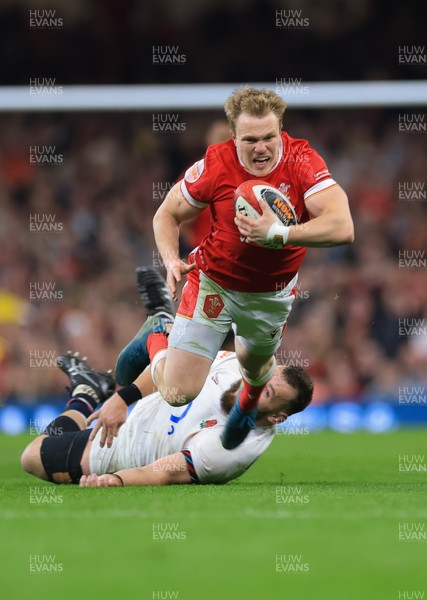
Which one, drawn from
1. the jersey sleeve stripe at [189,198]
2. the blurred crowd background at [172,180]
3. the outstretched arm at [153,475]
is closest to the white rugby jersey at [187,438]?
the outstretched arm at [153,475]

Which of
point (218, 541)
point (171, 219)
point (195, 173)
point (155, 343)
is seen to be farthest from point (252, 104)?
point (218, 541)

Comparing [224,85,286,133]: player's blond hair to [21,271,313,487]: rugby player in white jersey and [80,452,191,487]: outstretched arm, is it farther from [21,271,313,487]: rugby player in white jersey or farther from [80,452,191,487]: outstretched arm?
[80,452,191,487]: outstretched arm

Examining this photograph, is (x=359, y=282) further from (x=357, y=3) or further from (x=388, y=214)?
(x=357, y=3)

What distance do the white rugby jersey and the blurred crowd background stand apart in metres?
7.78

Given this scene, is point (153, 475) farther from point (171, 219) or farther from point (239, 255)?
point (171, 219)

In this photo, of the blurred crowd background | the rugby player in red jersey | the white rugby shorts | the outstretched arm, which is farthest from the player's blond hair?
the blurred crowd background

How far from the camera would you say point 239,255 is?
7.00m

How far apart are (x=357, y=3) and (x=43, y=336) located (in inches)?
322

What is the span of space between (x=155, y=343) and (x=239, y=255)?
116 centimetres

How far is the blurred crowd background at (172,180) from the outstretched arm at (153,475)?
27.0 ft

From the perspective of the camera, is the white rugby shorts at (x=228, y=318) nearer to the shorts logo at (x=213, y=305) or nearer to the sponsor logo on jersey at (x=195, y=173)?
the shorts logo at (x=213, y=305)

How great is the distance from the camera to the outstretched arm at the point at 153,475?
714 cm

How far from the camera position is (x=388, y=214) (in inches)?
682

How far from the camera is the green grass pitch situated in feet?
13.1
